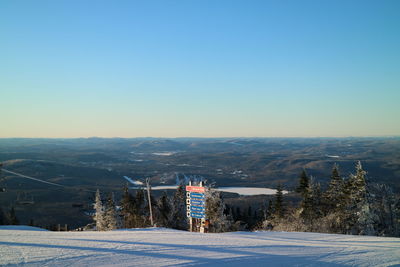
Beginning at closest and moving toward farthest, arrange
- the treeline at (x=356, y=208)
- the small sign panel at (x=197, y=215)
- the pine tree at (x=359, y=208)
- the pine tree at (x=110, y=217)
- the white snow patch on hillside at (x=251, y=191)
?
the small sign panel at (x=197, y=215), the pine tree at (x=359, y=208), the treeline at (x=356, y=208), the pine tree at (x=110, y=217), the white snow patch on hillside at (x=251, y=191)

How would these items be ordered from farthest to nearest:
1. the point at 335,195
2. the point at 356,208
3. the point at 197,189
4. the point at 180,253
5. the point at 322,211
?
the point at 322,211, the point at 335,195, the point at 356,208, the point at 197,189, the point at 180,253

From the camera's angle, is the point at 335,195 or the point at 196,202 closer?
the point at 196,202

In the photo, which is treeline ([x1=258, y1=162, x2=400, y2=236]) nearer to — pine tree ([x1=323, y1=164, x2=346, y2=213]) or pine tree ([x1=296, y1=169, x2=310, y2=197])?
pine tree ([x1=323, y1=164, x2=346, y2=213])

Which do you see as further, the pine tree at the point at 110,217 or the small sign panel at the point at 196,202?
the pine tree at the point at 110,217

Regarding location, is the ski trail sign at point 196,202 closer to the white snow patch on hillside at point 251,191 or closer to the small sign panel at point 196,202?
the small sign panel at point 196,202

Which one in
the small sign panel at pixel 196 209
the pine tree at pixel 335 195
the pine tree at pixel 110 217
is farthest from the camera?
the pine tree at pixel 110 217

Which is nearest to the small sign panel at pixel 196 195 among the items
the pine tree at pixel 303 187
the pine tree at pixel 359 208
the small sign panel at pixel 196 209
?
the small sign panel at pixel 196 209

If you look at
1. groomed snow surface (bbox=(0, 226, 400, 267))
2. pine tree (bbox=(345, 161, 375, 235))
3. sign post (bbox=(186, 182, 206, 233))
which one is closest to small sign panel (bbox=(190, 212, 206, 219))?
sign post (bbox=(186, 182, 206, 233))

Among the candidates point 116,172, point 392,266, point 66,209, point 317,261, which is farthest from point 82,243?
point 116,172

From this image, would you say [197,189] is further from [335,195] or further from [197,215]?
[335,195]

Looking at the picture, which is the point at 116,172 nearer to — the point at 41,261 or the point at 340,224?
the point at 340,224

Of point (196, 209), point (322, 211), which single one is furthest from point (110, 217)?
point (322, 211)

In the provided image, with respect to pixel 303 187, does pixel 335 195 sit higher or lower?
lower

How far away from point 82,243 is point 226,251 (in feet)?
12.7
